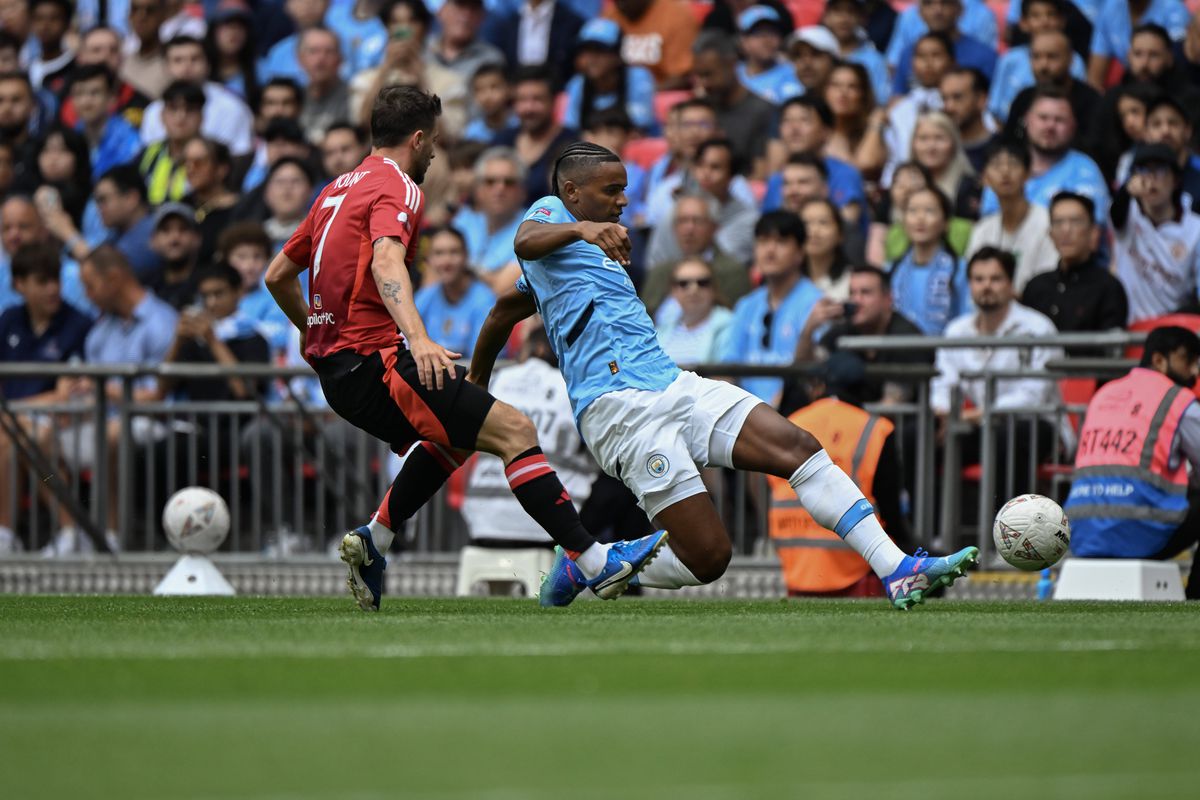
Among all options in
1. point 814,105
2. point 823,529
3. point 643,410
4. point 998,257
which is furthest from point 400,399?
point 814,105

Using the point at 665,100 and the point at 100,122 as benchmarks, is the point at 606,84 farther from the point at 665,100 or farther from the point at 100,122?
the point at 100,122

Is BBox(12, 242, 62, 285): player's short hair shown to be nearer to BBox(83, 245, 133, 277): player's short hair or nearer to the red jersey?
BBox(83, 245, 133, 277): player's short hair

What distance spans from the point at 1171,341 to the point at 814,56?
6587 mm

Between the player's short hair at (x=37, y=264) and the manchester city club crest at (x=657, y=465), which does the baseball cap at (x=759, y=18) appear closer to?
the player's short hair at (x=37, y=264)

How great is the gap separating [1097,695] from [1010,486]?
7.72 meters

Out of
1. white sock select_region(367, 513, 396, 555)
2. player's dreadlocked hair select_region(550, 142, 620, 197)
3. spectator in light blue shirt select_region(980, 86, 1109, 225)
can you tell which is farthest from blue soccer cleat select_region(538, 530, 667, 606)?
spectator in light blue shirt select_region(980, 86, 1109, 225)

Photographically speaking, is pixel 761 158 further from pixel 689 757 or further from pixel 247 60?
pixel 689 757

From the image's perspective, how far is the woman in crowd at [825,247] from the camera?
14953 mm

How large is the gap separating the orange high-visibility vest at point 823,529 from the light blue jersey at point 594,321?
269 cm

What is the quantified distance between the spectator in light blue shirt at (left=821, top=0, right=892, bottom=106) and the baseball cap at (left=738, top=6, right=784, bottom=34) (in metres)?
0.48

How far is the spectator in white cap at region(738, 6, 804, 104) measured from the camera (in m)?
17.6

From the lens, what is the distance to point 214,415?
565 inches

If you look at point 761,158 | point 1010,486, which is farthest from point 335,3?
point 1010,486

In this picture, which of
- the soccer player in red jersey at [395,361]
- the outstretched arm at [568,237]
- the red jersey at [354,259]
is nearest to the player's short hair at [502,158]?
the soccer player in red jersey at [395,361]
